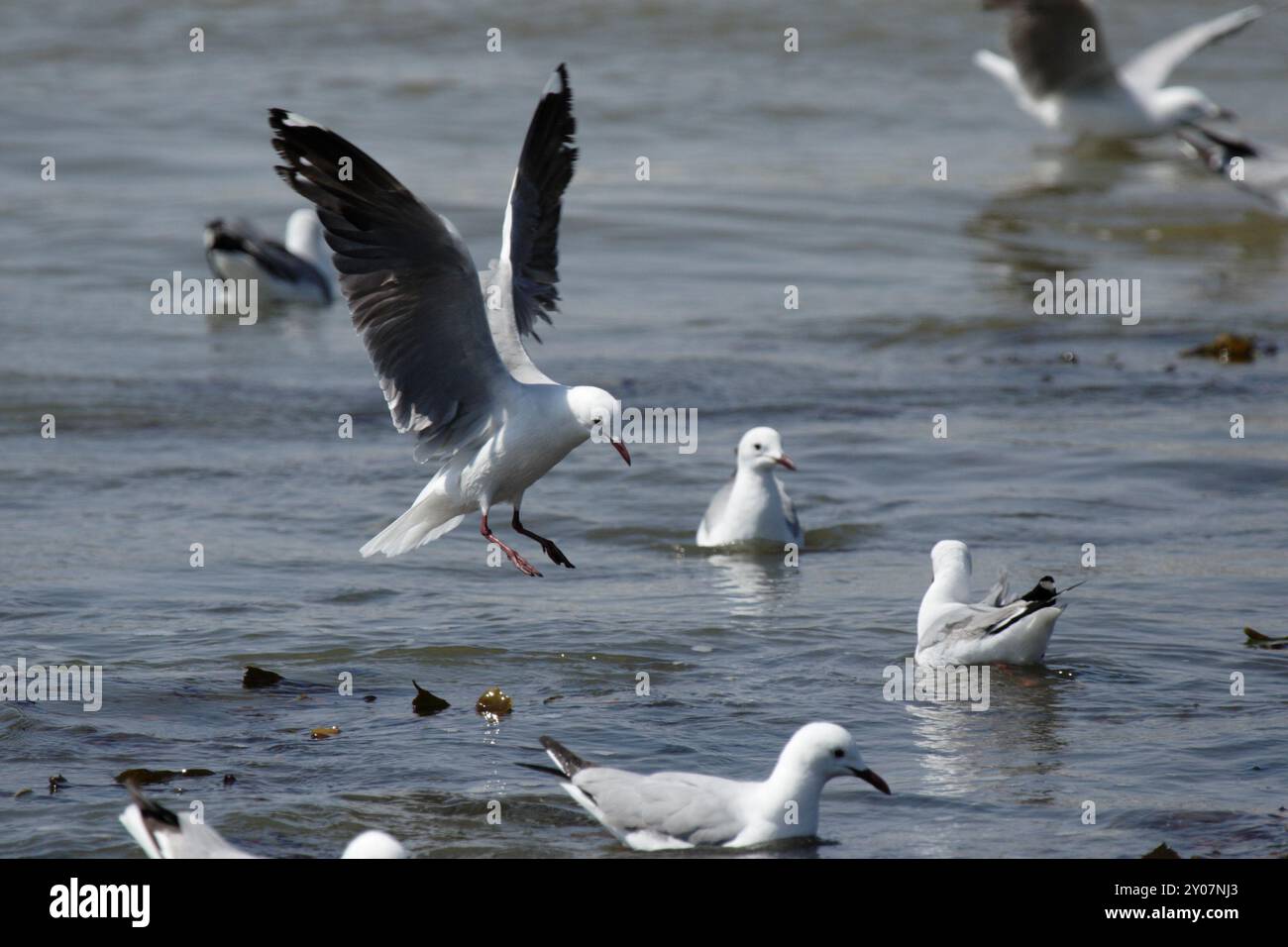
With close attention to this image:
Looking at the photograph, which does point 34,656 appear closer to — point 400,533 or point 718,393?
point 400,533

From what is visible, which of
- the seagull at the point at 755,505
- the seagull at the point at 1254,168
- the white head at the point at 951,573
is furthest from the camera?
the seagull at the point at 1254,168

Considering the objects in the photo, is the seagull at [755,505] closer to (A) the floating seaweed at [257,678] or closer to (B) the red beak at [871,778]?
(A) the floating seaweed at [257,678]

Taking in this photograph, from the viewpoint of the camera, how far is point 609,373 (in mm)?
12477

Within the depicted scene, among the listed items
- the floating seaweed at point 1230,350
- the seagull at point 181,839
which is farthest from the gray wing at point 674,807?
→ the floating seaweed at point 1230,350

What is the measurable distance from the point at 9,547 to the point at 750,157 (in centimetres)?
1218

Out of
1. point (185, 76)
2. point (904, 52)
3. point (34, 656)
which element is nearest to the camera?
point (34, 656)

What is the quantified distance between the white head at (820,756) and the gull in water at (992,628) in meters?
1.75

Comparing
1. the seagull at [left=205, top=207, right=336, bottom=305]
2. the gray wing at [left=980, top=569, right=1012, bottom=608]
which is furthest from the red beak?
the seagull at [left=205, top=207, right=336, bottom=305]

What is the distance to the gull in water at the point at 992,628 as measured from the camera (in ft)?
22.7

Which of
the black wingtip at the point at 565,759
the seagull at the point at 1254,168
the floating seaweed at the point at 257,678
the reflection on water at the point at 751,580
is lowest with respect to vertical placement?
the black wingtip at the point at 565,759

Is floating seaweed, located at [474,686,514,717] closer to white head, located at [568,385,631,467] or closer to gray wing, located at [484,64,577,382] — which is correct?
white head, located at [568,385,631,467]

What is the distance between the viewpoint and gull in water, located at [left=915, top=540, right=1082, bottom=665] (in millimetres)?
6934
